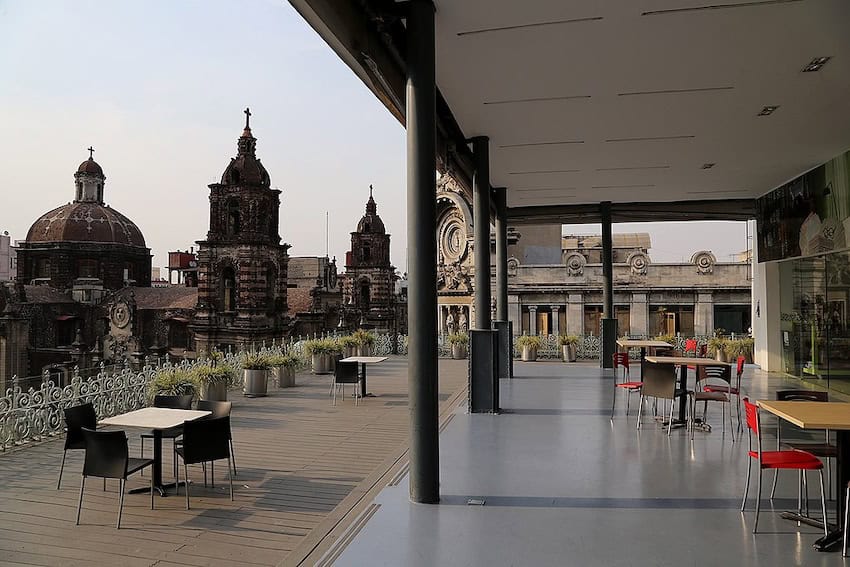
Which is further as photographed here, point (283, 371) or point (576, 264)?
point (576, 264)

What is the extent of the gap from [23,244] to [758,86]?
55.5 m

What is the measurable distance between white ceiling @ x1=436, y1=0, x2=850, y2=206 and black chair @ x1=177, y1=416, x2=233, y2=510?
3895 millimetres

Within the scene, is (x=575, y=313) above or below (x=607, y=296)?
below

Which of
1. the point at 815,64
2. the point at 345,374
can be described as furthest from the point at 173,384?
the point at 815,64

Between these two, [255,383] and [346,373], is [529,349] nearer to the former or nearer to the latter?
[346,373]

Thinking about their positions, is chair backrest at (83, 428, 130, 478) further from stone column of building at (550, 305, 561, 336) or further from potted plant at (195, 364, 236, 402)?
stone column of building at (550, 305, 561, 336)

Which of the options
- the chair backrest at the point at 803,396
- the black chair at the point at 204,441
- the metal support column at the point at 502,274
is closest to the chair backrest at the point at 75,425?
the black chair at the point at 204,441

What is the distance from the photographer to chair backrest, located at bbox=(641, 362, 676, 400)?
24.9ft

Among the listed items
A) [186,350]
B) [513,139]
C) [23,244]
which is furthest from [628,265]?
[23,244]

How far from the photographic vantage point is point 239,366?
12.6 metres

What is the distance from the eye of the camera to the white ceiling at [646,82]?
522 cm

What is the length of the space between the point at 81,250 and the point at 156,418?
162 feet

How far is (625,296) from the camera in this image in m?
20.7

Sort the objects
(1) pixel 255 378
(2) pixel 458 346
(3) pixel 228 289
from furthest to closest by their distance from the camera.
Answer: (3) pixel 228 289, (2) pixel 458 346, (1) pixel 255 378
